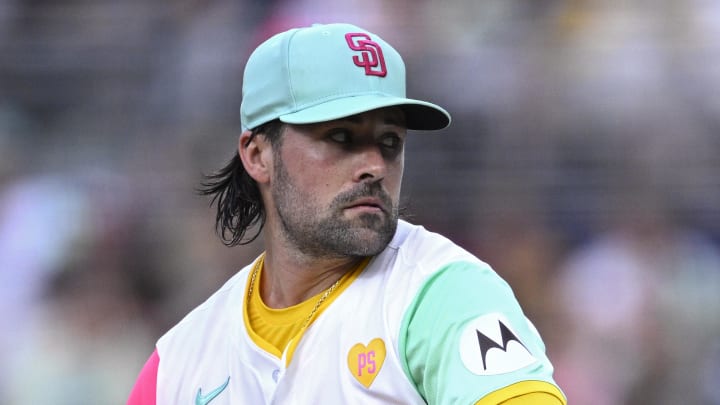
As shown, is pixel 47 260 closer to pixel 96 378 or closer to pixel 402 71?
pixel 96 378

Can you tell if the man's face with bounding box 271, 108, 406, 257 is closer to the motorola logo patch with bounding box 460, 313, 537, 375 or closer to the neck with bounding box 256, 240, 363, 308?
the neck with bounding box 256, 240, 363, 308

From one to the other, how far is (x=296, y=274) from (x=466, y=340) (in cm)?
77

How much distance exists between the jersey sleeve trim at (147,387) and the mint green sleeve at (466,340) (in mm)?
915

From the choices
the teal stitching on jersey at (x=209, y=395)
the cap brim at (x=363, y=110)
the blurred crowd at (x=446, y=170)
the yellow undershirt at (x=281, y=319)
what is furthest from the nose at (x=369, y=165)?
the blurred crowd at (x=446, y=170)

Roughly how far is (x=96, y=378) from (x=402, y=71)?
11.7ft

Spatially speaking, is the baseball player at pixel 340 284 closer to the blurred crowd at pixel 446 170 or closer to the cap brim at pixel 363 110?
the cap brim at pixel 363 110

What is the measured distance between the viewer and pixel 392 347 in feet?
7.68

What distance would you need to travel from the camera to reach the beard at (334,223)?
262 cm

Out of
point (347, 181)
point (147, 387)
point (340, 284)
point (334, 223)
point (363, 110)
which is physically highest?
point (363, 110)

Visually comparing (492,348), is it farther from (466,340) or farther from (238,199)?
(238,199)

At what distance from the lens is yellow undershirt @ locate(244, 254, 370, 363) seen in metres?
2.70

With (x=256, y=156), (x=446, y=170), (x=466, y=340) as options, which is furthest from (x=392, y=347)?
(x=446, y=170)

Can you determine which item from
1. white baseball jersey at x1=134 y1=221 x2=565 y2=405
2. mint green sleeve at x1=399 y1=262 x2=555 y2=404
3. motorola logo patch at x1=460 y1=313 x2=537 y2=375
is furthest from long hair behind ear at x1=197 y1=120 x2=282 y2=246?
motorola logo patch at x1=460 y1=313 x2=537 y2=375

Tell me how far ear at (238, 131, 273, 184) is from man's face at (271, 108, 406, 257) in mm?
159
